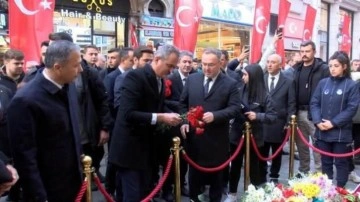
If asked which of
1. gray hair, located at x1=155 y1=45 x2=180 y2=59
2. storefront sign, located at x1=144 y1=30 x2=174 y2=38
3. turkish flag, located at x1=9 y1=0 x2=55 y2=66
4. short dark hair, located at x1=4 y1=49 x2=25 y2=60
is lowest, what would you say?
short dark hair, located at x1=4 y1=49 x2=25 y2=60

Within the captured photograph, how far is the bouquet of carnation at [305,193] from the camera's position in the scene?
3316mm

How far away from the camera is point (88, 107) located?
5445 millimetres

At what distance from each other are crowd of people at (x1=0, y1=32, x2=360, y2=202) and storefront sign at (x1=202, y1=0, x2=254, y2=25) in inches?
420

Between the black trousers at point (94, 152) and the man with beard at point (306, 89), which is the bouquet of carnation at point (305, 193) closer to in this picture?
the black trousers at point (94, 152)

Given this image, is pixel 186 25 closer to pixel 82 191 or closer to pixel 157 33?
pixel 82 191

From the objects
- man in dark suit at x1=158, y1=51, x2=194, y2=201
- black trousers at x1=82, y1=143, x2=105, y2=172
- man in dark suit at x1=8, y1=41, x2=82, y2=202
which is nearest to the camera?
man in dark suit at x1=8, y1=41, x2=82, y2=202

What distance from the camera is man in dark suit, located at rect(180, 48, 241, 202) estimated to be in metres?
4.98

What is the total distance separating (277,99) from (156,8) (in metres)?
10.4

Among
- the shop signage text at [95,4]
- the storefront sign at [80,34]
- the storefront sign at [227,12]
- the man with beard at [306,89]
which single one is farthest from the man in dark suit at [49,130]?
the storefront sign at [227,12]

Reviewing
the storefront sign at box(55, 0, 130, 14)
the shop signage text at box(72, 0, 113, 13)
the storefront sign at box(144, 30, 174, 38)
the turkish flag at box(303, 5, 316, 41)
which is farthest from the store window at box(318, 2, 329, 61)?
the turkish flag at box(303, 5, 316, 41)

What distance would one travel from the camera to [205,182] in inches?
209

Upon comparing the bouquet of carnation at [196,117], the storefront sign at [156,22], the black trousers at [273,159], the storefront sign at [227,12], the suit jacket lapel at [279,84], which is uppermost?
the storefront sign at [227,12]

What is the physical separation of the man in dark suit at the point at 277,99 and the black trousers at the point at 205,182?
1269 millimetres

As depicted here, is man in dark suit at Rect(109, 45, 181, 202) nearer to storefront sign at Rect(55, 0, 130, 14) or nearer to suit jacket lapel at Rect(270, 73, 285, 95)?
suit jacket lapel at Rect(270, 73, 285, 95)
